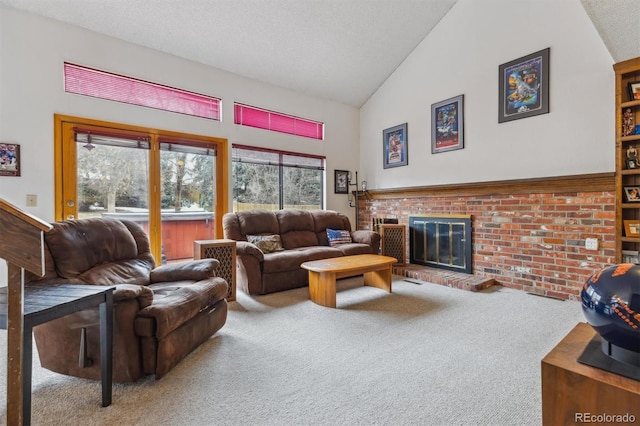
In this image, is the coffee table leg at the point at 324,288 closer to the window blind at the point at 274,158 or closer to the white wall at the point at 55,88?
the window blind at the point at 274,158

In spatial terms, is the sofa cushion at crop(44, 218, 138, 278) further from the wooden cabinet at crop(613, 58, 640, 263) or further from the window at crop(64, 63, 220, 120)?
the wooden cabinet at crop(613, 58, 640, 263)

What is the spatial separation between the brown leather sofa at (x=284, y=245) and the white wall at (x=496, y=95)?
1.37m

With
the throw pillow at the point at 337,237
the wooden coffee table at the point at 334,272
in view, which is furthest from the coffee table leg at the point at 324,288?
the throw pillow at the point at 337,237

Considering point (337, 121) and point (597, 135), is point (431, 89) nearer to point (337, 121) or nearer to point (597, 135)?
point (337, 121)

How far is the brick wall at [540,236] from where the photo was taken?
3186 mm

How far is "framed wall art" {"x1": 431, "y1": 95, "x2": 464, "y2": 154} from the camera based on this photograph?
4.31 meters

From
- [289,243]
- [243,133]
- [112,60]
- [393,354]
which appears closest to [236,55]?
[243,133]

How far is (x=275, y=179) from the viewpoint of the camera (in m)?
5.12

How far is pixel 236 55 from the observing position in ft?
13.9

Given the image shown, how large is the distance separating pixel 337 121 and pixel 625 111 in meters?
3.94

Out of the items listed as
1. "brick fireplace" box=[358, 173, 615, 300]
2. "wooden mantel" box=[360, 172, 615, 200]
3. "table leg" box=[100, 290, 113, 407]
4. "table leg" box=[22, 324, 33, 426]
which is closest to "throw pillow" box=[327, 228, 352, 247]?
"brick fireplace" box=[358, 173, 615, 300]

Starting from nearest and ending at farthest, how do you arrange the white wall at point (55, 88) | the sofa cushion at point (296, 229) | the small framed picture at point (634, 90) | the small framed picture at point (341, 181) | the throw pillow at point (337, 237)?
the small framed picture at point (634, 90) < the white wall at point (55, 88) < the sofa cushion at point (296, 229) < the throw pillow at point (337, 237) < the small framed picture at point (341, 181)

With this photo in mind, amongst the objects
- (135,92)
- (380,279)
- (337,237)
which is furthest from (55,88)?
(380,279)

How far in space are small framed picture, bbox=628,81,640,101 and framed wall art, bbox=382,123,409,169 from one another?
8.57ft
